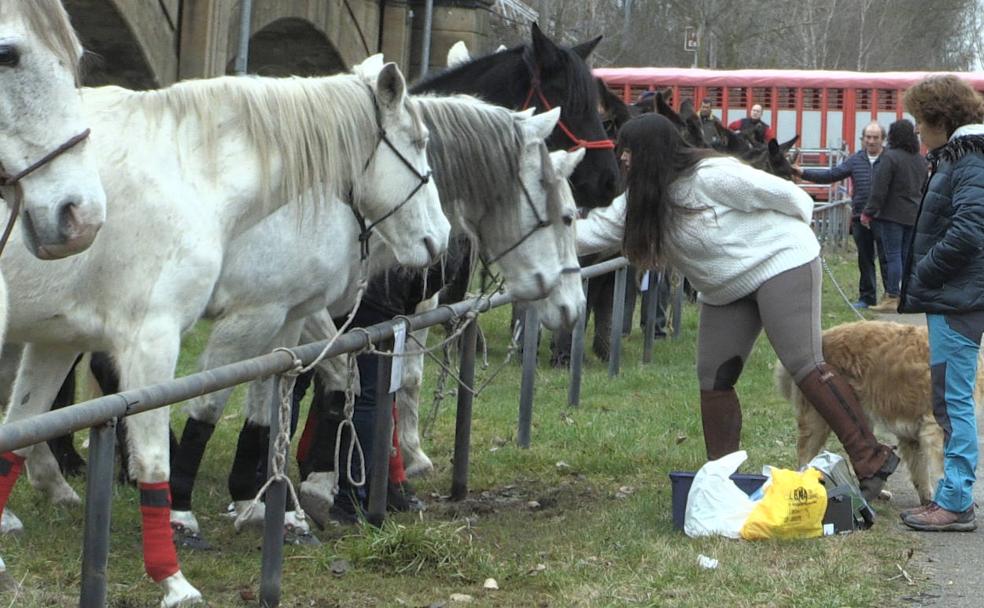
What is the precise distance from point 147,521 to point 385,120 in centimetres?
176

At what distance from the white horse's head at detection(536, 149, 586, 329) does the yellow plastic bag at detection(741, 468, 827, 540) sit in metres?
1.19

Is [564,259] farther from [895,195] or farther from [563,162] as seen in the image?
[895,195]

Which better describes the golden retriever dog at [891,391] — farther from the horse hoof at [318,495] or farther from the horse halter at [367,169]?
the horse halter at [367,169]

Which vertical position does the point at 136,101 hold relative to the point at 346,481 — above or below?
above

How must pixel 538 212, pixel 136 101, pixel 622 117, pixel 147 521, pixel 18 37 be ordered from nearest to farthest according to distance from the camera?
pixel 18 37
pixel 147 521
pixel 136 101
pixel 538 212
pixel 622 117

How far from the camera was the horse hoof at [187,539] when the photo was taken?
5.77 meters

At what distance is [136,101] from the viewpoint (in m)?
5.25

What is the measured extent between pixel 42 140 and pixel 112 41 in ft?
36.9

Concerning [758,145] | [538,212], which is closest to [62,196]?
[538,212]

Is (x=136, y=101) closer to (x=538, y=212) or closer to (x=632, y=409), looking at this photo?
(x=538, y=212)

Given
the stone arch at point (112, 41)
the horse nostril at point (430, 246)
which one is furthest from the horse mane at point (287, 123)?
the stone arch at point (112, 41)

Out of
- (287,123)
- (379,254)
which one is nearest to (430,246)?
(379,254)

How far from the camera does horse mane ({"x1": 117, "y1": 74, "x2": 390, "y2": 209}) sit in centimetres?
520

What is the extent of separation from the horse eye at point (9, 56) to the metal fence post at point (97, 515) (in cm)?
93
